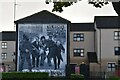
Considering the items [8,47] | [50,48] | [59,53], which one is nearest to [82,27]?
[50,48]

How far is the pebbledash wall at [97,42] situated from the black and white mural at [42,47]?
115cm

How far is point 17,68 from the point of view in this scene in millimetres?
47375

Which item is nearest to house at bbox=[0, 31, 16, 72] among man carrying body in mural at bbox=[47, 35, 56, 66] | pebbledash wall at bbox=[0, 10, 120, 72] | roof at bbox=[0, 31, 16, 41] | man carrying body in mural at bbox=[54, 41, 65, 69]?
roof at bbox=[0, 31, 16, 41]

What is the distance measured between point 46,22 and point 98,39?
8930mm

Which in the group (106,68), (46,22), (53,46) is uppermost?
(46,22)

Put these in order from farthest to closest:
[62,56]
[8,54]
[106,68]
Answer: [8,54], [106,68], [62,56]

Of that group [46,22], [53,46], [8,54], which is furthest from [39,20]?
[8,54]

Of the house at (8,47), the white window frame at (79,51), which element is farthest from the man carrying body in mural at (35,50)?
the house at (8,47)

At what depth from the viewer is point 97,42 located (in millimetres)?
52906

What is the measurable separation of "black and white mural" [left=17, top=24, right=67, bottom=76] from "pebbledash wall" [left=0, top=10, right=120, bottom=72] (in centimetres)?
115

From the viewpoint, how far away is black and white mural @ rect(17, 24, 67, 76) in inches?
1844

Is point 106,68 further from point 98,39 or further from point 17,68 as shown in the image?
point 17,68

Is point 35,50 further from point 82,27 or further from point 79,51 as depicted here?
point 82,27

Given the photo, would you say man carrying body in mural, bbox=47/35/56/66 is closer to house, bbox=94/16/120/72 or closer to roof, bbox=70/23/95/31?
house, bbox=94/16/120/72
